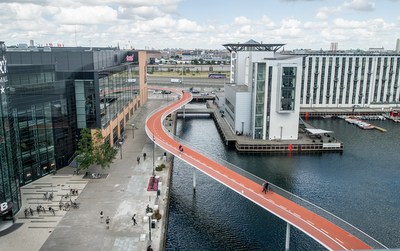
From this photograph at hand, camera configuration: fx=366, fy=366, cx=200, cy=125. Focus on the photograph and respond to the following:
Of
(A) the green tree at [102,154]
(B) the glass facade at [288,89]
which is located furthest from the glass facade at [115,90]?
(B) the glass facade at [288,89]

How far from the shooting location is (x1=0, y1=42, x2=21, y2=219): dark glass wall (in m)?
30.0

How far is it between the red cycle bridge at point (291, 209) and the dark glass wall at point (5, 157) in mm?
17962

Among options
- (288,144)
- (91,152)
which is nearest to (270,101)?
(288,144)

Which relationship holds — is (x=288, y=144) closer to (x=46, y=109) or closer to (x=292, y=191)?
(x=292, y=191)

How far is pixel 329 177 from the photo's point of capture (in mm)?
47156

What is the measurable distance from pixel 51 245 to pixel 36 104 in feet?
58.7

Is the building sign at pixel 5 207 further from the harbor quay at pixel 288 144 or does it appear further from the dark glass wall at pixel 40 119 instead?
the harbor quay at pixel 288 144

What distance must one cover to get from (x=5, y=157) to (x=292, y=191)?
98.1 ft

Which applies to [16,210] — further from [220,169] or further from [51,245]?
[220,169]

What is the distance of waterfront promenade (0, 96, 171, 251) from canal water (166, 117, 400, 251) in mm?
2965

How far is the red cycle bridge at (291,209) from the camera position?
25406 mm

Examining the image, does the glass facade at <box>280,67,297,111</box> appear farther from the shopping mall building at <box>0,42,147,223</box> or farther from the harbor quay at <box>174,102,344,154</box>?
the shopping mall building at <box>0,42,147,223</box>

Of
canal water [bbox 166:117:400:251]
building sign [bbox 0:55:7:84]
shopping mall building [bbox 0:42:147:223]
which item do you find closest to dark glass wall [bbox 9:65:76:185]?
shopping mall building [bbox 0:42:147:223]

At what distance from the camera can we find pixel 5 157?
3064 cm
